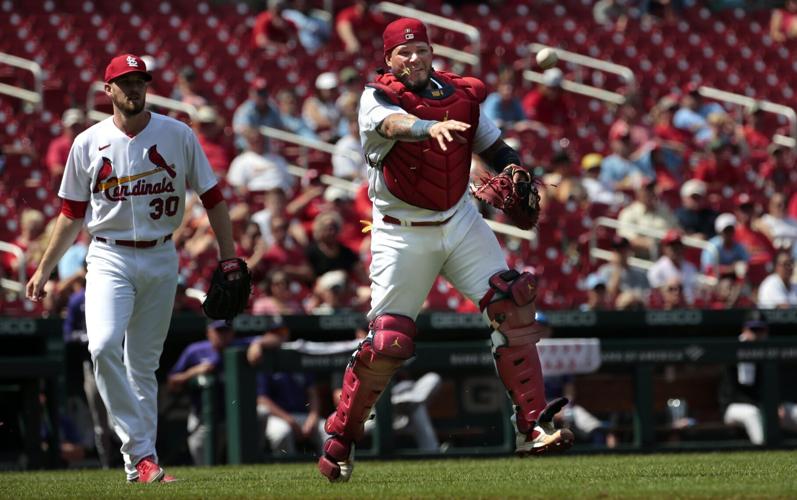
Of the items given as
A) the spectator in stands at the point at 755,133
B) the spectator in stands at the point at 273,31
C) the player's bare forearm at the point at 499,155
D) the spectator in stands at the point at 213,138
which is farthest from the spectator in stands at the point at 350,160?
the player's bare forearm at the point at 499,155

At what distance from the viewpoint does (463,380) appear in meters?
10.3

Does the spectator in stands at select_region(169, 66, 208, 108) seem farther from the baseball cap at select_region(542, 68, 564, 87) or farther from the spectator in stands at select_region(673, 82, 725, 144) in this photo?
the spectator in stands at select_region(673, 82, 725, 144)

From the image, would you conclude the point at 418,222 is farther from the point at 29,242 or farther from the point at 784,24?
the point at 784,24

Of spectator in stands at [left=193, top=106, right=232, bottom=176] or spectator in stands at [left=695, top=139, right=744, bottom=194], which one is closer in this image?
spectator in stands at [left=193, top=106, right=232, bottom=176]

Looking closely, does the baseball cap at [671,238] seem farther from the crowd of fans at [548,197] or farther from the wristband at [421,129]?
the wristband at [421,129]

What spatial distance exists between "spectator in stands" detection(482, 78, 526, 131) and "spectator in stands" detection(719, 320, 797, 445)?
5102 millimetres

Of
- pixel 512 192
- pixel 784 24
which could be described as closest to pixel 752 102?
pixel 784 24

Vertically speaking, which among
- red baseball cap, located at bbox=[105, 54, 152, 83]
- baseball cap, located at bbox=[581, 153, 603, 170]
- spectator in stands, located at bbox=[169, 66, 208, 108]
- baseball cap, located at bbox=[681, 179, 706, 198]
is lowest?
baseball cap, located at bbox=[681, 179, 706, 198]

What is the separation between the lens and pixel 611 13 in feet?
62.9

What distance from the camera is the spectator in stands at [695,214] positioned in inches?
566

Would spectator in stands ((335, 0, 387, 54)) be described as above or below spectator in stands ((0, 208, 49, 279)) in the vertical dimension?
above

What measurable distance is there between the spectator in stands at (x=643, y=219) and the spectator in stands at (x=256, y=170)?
10.5 feet

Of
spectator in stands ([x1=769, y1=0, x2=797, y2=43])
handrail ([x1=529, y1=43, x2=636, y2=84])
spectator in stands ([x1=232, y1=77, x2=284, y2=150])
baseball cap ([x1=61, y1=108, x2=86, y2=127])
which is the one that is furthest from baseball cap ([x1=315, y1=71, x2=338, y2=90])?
spectator in stands ([x1=769, y1=0, x2=797, y2=43])

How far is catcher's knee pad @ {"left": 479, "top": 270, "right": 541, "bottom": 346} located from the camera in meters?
6.30
